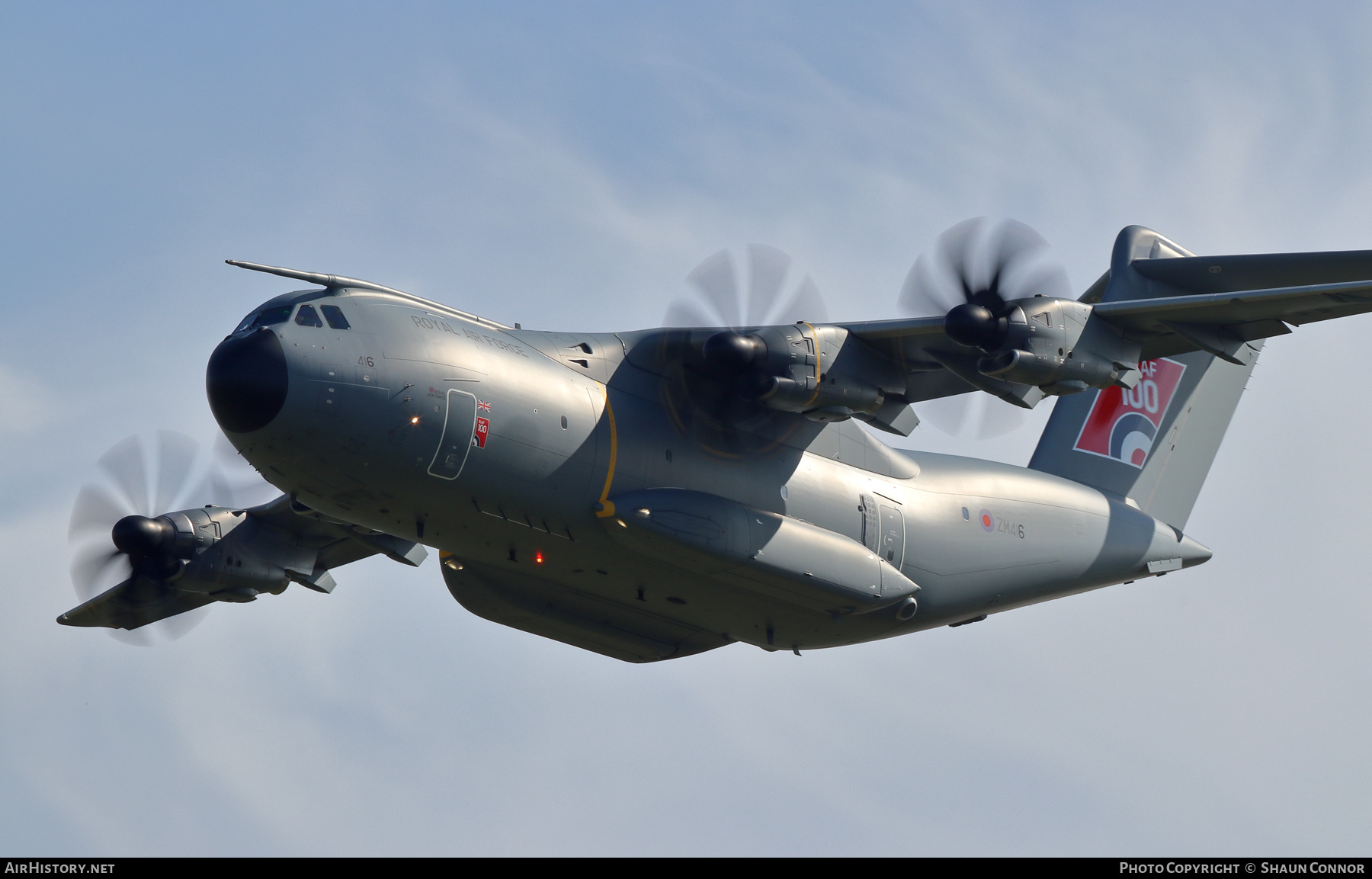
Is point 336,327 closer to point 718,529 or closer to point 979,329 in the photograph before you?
point 718,529

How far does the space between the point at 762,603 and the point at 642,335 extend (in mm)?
2688

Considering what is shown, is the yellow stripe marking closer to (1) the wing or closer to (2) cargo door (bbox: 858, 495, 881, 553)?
(2) cargo door (bbox: 858, 495, 881, 553)

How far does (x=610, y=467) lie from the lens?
13.2 m

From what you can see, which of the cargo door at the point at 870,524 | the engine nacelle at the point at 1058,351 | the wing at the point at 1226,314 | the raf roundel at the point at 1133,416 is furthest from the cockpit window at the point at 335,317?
the raf roundel at the point at 1133,416

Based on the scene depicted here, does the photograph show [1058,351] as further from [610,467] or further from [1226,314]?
[610,467]

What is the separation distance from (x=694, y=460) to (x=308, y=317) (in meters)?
3.57

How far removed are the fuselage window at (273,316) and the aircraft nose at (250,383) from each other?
0.61 ft

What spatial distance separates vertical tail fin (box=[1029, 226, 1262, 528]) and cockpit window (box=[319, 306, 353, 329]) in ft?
29.1

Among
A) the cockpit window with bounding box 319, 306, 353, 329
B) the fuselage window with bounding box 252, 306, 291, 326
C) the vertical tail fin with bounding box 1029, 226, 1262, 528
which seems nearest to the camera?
the fuselage window with bounding box 252, 306, 291, 326

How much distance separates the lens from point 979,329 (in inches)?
530

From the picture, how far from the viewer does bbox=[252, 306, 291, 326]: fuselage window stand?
1212 cm

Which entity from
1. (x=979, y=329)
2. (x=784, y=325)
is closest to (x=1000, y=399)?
(x=979, y=329)

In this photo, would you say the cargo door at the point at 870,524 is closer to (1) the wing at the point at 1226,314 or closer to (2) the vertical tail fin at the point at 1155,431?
(1) the wing at the point at 1226,314

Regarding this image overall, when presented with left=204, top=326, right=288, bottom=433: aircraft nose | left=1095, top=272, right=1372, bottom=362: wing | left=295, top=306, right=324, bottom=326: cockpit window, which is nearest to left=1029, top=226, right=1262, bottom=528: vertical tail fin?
left=1095, top=272, right=1372, bottom=362: wing
